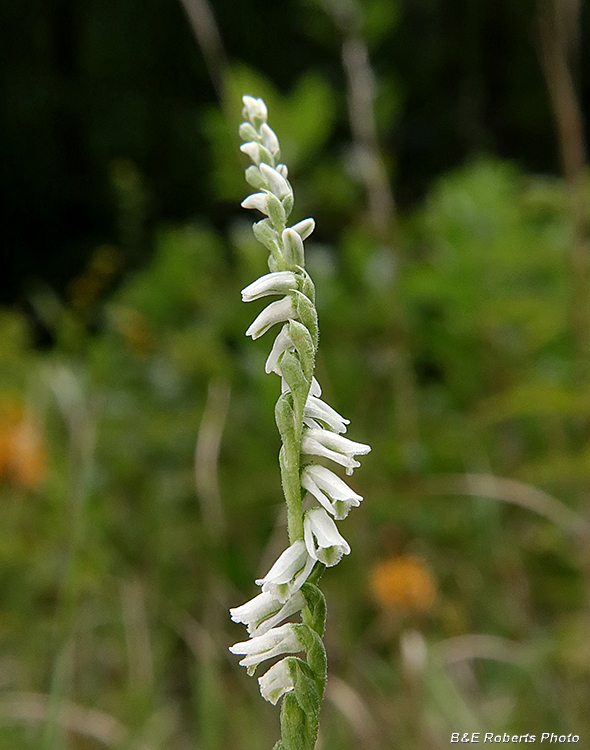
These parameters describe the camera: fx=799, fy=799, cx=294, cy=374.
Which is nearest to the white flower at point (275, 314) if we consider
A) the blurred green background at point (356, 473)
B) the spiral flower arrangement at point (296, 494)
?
the spiral flower arrangement at point (296, 494)

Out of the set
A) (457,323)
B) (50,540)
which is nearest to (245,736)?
(50,540)

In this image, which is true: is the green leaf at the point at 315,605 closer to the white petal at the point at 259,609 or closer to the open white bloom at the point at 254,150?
the white petal at the point at 259,609

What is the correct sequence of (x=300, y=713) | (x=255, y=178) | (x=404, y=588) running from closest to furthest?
(x=300, y=713), (x=255, y=178), (x=404, y=588)

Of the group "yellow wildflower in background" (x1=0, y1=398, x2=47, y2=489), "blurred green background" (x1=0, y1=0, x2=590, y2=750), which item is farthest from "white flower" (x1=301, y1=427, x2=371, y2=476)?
"yellow wildflower in background" (x1=0, y1=398, x2=47, y2=489)

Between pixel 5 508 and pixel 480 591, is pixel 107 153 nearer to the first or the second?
pixel 5 508

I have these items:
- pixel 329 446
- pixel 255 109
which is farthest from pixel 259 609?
pixel 255 109

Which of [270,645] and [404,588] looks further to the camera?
[404,588]

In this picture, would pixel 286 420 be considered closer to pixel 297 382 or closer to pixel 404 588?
pixel 297 382

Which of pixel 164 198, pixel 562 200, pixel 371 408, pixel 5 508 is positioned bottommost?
pixel 562 200
